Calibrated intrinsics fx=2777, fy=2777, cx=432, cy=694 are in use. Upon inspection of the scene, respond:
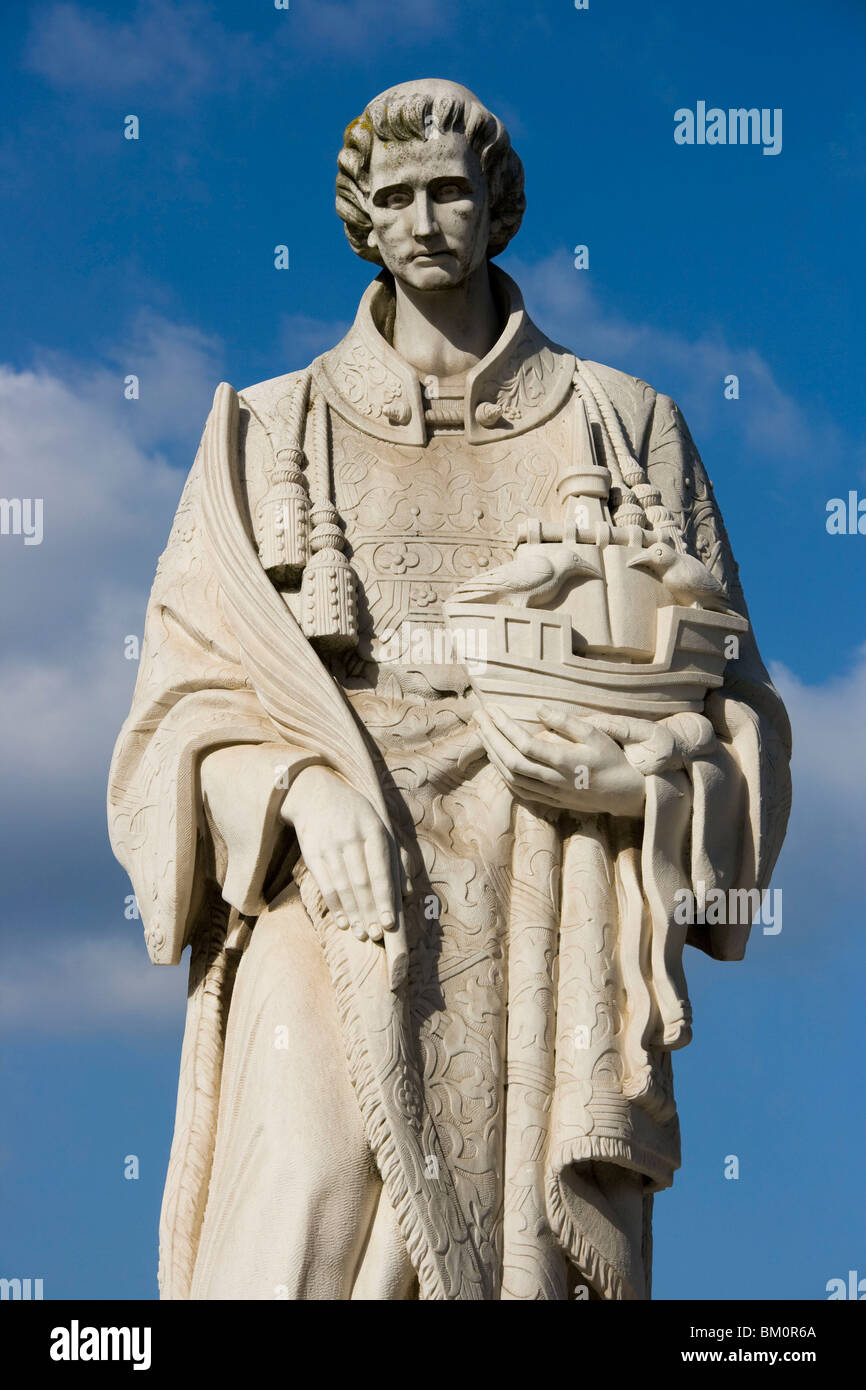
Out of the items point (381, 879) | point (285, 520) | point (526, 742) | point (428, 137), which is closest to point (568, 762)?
point (526, 742)

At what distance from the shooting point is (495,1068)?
9305 mm

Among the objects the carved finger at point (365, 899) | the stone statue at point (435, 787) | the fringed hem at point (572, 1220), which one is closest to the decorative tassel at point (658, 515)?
the stone statue at point (435, 787)

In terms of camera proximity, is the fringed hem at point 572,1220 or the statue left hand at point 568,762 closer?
the fringed hem at point 572,1220

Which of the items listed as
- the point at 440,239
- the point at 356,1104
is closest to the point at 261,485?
the point at 440,239

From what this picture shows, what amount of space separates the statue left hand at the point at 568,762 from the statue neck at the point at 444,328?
5.30 feet

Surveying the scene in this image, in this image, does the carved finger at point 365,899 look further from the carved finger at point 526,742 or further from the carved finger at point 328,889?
the carved finger at point 526,742

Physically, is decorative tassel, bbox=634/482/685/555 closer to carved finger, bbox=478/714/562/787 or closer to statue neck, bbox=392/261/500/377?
statue neck, bbox=392/261/500/377

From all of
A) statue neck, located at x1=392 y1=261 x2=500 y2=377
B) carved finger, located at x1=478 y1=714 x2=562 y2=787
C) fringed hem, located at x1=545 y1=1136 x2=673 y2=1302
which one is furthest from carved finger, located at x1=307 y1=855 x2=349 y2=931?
statue neck, located at x1=392 y1=261 x2=500 y2=377

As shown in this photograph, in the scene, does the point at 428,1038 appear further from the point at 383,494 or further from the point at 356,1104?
the point at 383,494

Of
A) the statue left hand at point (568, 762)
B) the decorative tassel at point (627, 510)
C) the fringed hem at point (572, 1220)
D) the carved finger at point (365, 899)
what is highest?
the decorative tassel at point (627, 510)

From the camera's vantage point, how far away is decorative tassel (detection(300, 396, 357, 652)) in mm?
9680

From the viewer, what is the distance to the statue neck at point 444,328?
34.1 feet

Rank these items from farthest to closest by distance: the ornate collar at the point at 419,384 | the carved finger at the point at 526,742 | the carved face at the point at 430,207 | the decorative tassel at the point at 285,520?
the ornate collar at the point at 419,384 → the carved face at the point at 430,207 → the decorative tassel at the point at 285,520 → the carved finger at the point at 526,742
